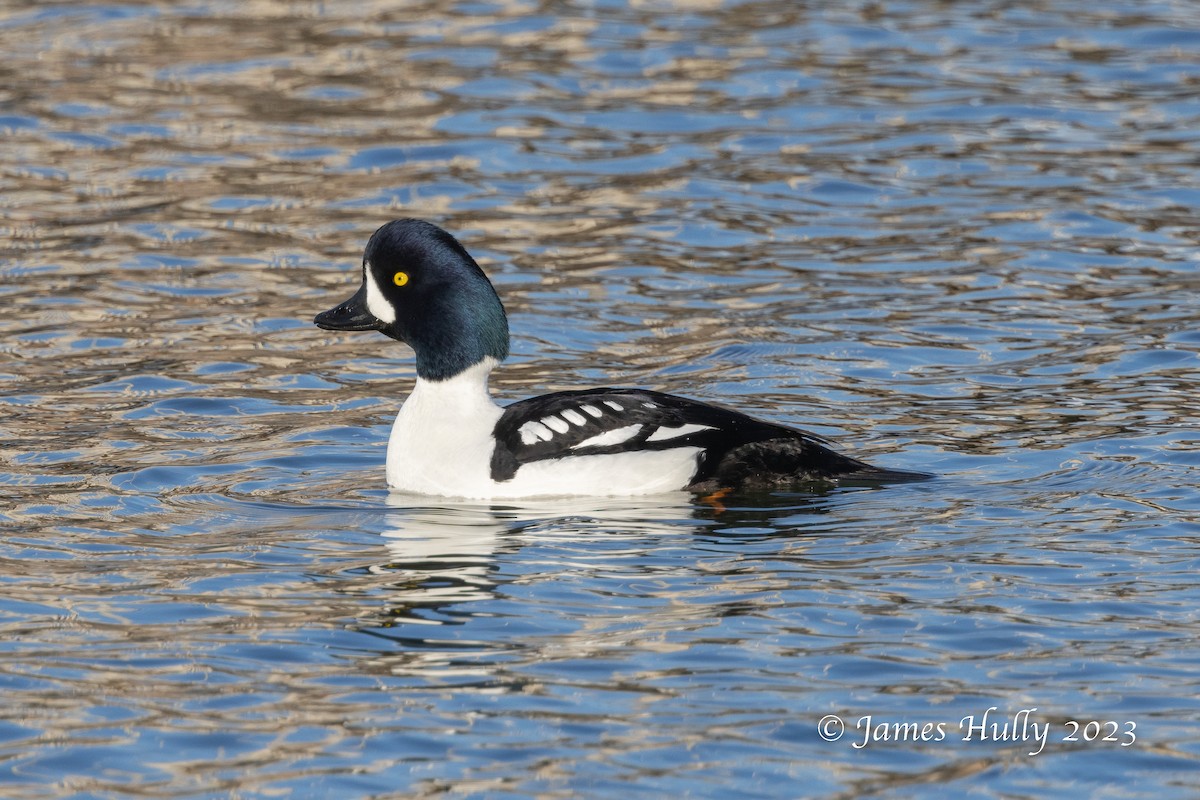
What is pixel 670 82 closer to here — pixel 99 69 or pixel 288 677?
pixel 99 69

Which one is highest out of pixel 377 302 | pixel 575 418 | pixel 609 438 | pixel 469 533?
pixel 377 302

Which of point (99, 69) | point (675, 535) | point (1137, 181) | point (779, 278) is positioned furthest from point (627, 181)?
point (675, 535)

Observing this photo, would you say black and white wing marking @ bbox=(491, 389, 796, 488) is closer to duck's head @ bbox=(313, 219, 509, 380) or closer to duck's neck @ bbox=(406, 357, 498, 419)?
duck's neck @ bbox=(406, 357, 498, 419)

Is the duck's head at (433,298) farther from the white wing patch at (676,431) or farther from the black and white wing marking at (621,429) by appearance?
the white wing patch at (676,431)

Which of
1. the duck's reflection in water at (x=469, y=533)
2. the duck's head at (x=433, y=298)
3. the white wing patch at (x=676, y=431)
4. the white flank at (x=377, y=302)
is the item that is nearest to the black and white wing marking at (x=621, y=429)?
the white wing patch at (x=676, y=431)

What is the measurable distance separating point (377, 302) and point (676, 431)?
1.68 metres

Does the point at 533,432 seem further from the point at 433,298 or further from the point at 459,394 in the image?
the point at 433,298

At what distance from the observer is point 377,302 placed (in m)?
9.66

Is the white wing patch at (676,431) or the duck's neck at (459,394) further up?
the duck's neck at (459,394)

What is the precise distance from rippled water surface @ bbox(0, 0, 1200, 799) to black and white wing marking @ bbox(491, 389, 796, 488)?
30cm

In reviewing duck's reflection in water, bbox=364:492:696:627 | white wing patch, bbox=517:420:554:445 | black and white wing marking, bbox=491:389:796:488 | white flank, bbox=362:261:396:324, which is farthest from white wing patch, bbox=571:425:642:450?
white flank, bbox=362:261:396:324

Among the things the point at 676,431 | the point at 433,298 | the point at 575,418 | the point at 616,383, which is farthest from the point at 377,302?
the point at 616,383

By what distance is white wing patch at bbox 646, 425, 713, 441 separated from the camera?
918cm

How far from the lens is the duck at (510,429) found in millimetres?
9203
